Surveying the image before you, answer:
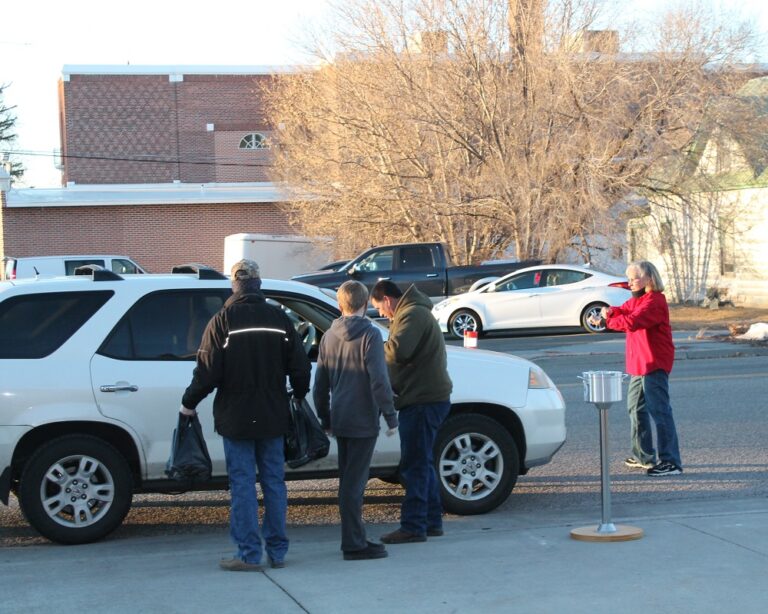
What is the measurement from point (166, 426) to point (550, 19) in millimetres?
23836

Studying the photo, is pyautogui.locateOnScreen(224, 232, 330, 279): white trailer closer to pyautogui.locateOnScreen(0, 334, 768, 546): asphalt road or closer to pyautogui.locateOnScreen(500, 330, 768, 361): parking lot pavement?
pyautogui.locateOnScreen(500, 330, 768, 361): parking lot pavement

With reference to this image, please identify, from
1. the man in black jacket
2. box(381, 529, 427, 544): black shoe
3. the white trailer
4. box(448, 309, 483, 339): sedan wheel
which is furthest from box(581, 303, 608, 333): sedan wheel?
the man in black jacket

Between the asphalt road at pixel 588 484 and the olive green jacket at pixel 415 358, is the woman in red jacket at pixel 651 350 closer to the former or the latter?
the asphalt road at pixel 588 484

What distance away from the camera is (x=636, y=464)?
983cm

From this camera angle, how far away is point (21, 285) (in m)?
7.67

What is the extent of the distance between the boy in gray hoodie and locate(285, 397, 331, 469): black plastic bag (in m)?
0.12

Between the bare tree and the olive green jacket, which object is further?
the bare tree

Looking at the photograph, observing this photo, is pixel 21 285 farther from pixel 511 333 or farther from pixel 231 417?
pixel 511 333

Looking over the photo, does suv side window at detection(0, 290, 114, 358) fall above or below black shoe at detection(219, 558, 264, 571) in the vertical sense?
above

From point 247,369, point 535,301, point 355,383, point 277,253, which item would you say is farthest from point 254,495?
point 277,253

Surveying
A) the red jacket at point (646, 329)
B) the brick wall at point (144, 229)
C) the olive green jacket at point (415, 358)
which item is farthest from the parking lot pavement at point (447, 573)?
the brick wall at point (144, 229)

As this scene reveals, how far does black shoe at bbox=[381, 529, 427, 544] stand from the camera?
725 centimetres

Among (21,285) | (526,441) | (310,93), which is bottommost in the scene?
(526,441)

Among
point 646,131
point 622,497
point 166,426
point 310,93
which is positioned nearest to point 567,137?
point 646,131
